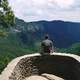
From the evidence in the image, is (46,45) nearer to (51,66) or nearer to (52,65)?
(52,65)

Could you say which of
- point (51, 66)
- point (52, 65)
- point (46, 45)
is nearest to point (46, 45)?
point (46, 45)

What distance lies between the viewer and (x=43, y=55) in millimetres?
28328

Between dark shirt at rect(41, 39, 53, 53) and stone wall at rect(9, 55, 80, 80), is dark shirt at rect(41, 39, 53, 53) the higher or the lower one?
the higher one

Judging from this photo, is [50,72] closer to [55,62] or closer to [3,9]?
[55,62]

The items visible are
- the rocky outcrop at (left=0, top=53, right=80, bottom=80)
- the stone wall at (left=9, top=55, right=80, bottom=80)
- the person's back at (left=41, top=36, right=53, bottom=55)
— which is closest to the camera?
the rocky outcrop at (left=0, top=53, right=80, bottom=80)

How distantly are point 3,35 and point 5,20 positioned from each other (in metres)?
1.20

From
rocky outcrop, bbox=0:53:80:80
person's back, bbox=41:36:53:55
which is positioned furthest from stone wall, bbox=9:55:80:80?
person's back, bbox=41:36:53:55

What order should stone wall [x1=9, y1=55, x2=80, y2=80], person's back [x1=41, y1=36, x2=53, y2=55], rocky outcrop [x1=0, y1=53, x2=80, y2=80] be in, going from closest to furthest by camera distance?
1. rocky outcrop [x1=0, y1=53, x2=80, y2=80]
2. stone wall [x1=9, y1=55, x2=80, y2=80]
3. person's back [x1=41, y1=36, x2=53, y2=55]

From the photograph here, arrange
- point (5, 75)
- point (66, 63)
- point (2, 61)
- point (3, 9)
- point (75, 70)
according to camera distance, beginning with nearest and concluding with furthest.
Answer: point (5, 75) → point (75, 70) → point (66, 63) → point (3, 9) → point (2, 61)

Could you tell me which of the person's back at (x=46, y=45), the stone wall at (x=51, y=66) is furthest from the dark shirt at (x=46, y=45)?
the stone wall at (x=51, y=66)

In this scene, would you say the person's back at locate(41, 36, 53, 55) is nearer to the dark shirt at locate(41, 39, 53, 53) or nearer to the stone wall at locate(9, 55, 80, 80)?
the dark shirt at locate(41, 39, 53, 53)

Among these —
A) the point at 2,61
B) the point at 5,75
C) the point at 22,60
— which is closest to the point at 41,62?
the point at 22,60

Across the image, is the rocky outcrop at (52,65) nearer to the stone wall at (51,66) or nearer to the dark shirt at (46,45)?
the stone wall at (51,66)

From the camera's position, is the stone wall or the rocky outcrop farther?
the stone wall
